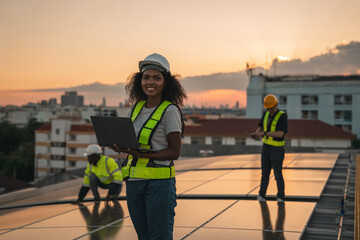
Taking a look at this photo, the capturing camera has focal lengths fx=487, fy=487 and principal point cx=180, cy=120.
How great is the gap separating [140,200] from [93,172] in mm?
5611

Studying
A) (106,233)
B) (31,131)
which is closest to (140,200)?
(106,233)

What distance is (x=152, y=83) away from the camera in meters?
3.37

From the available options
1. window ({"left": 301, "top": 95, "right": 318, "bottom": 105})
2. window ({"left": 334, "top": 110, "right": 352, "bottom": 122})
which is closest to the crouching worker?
window ({"left": 334, "top": 110, "right": 352, "bottom": 122})

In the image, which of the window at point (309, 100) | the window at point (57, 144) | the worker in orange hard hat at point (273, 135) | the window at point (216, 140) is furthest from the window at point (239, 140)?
the worker in orange hard hat at point (273, 135)

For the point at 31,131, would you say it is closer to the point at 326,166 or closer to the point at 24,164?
the point at 24,164

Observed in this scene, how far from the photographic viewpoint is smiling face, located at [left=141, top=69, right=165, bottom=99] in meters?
3.37

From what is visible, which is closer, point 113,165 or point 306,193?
point 306,193

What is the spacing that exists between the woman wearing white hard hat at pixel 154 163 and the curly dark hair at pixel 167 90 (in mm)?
94

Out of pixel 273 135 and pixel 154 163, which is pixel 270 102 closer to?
pixel 273 135

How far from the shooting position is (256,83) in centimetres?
6544

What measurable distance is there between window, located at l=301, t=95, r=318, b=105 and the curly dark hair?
60.7 meters

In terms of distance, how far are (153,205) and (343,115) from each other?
60985mm

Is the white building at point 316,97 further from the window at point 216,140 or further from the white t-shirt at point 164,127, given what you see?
the white t-shirt at point 164,127

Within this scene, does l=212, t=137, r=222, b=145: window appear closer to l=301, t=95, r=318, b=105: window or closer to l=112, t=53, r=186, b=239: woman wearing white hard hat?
l=301, t=95, r=318, b=105: window
